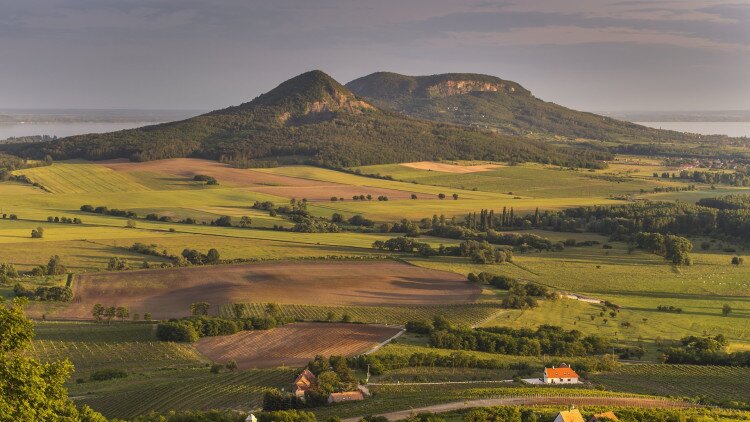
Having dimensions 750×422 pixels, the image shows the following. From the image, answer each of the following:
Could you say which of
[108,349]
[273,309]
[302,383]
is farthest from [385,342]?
[108,349]

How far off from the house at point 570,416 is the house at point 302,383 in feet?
48.8

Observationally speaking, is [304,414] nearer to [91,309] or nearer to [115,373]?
[115,373]

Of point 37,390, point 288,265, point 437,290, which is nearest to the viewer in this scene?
point 37,390

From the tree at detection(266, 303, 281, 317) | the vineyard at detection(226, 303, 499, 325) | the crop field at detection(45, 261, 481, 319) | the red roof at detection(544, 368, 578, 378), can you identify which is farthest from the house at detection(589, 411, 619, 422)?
the tree at detection(266, 303, 281, 317)

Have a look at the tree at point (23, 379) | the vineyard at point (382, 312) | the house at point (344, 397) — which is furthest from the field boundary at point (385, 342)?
the tree at point (23, 379)

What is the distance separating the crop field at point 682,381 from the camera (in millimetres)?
47916

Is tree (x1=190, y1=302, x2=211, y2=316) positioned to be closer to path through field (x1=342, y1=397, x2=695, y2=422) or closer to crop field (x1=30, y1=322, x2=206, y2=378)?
crop field (x1=30, y1=322, x2=206, y2=378)

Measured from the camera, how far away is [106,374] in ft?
163

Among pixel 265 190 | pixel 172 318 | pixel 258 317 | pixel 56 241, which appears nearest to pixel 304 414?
pixel 258 317

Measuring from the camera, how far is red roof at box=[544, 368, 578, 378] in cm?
4891

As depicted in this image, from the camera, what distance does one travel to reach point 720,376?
51.8m

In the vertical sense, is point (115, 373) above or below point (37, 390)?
below

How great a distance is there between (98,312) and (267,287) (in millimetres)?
16114

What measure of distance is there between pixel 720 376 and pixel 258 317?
34237mm
